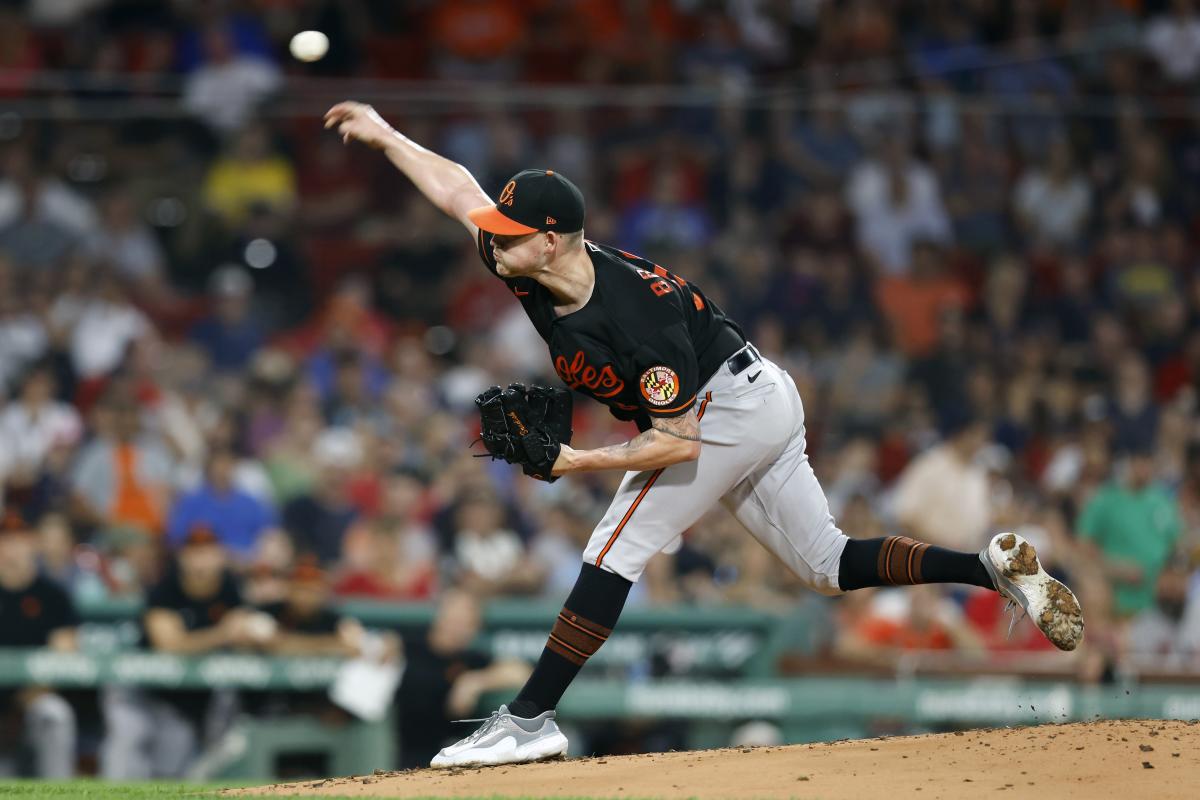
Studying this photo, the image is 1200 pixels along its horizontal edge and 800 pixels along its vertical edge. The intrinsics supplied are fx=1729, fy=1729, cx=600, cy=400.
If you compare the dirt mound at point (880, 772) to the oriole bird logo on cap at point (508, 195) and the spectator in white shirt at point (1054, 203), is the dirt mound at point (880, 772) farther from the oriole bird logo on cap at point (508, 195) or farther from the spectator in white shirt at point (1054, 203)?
the spectator in white shirt at point (1054, 203)

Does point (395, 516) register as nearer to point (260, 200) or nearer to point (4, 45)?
point (260, 200)

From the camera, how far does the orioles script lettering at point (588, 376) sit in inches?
214

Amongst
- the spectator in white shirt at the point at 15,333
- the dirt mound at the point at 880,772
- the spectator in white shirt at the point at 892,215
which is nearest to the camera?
the dirt mound at the point at 880,772

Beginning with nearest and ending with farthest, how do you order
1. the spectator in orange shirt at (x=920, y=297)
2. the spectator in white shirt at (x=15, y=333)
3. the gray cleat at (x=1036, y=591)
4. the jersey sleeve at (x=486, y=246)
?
the jersey sleeve at (x=486, y=246) → the gray cleat at (x=1036, y=591) → the spectator in white shirt at (x=15, y=333) → the spectator in orange shirt at (x=920, y=297)

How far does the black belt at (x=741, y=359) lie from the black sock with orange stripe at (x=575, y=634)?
2.63 feet

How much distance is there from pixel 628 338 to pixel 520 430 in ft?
1.45

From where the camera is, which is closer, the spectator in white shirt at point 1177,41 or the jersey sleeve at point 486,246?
the jersey sleeve at point 486,246

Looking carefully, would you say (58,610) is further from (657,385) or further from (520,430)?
(657,385)

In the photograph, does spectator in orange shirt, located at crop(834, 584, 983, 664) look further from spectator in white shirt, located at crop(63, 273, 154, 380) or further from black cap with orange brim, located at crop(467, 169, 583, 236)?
spectator in white shirt, located at crop(63, 273, 154, 380)

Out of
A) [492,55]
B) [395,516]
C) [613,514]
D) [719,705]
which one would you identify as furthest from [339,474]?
[613,514]

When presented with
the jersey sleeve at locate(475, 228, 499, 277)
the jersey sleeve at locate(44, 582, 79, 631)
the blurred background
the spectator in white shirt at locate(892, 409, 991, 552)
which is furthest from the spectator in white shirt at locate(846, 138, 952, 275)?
the jersey sleeve at locate(475, 228, 499, 277)

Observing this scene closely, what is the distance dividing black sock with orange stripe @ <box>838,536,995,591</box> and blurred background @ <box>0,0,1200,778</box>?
11.3ft

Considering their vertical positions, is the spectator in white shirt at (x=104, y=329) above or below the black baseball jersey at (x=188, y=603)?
above

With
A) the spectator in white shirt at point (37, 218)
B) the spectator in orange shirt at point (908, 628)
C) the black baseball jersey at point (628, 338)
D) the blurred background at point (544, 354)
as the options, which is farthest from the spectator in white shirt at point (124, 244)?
the black baseball jersey at point (628, 338)
